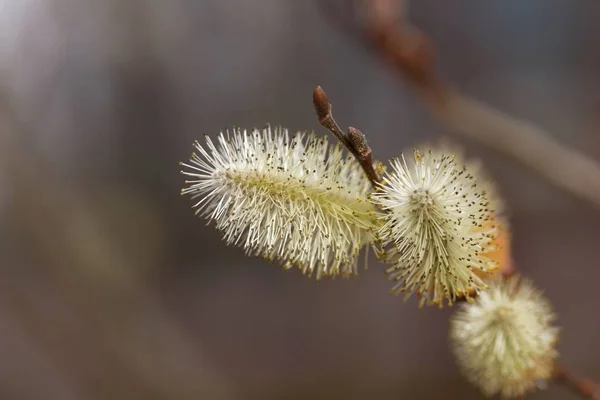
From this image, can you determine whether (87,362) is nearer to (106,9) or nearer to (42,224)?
(42,224)

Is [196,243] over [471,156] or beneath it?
beneath

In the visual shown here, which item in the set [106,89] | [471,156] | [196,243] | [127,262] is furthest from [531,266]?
[106,89]

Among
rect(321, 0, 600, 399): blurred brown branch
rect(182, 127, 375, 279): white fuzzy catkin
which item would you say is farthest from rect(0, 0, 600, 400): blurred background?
rect(182, 127, 375, 279): white fuzzy catkin

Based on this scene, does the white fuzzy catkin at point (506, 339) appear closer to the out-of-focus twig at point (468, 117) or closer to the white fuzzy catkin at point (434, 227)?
the white fuzzy catkin at point (434, 227)

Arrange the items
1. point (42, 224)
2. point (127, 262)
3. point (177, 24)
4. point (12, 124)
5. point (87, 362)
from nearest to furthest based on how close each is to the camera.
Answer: point (12, 124) < point (42, 224) < point (87, 362) < point (127, 262) < point (177, 24)

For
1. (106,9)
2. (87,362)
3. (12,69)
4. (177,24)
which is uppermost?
(177,24)

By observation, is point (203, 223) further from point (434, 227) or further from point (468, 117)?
point (434, 227)
